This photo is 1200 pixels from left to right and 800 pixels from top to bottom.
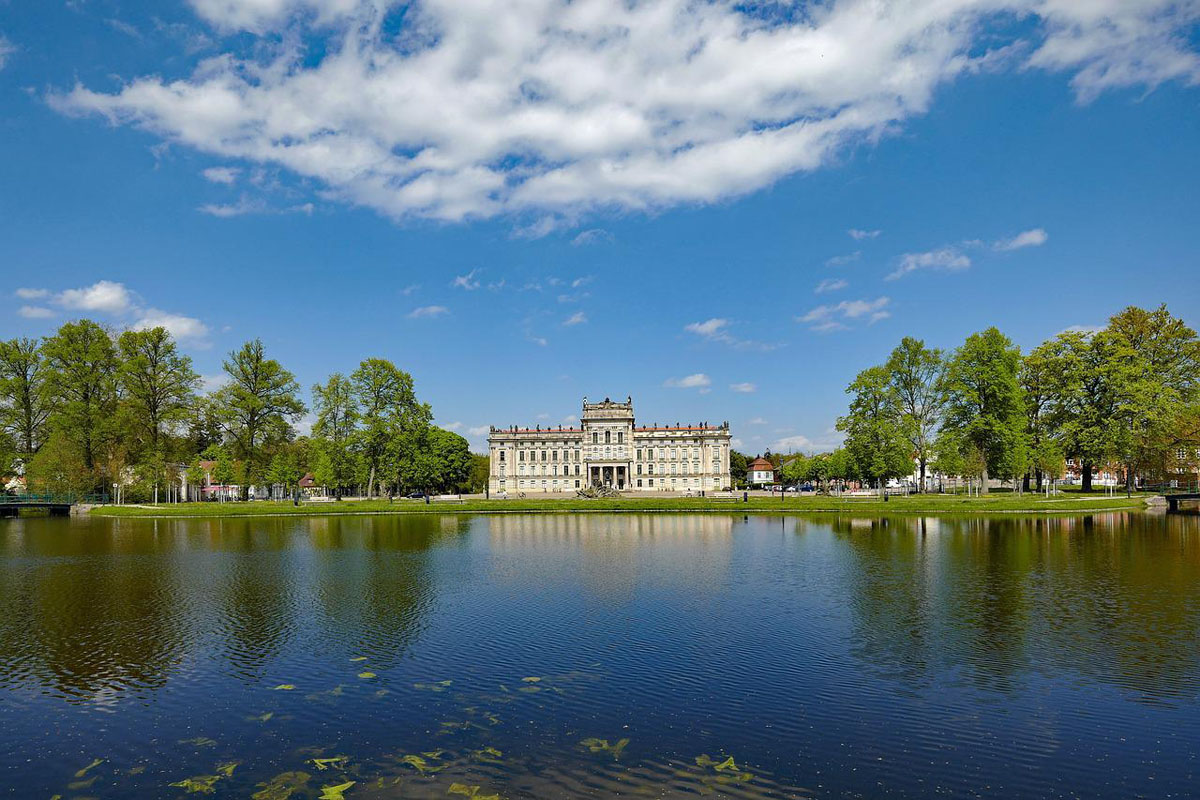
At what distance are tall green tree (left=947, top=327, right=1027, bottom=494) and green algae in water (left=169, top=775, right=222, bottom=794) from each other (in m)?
72.6

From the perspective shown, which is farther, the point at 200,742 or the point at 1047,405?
the point at 1047,405

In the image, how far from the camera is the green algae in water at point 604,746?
11.8m

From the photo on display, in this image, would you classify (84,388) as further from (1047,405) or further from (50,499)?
(1047,405)

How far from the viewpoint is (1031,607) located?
73.3ft

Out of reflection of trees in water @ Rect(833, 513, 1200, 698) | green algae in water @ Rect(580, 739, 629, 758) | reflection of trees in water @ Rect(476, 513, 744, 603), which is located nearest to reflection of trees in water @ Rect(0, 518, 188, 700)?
green algae in water @ Rect(580, 739, 629, 758)

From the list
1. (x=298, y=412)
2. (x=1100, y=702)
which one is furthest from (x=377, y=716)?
(x=298, y=412)

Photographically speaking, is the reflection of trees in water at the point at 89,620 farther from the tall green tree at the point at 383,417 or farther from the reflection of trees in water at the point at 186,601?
the tall green tree at the point at 383,417

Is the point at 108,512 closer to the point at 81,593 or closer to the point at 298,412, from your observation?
the point at 298,412

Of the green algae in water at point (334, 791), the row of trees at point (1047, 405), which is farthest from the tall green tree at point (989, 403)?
the green algae in water at point (334, 791)

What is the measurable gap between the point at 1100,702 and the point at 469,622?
622 inches

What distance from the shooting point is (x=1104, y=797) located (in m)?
10.0

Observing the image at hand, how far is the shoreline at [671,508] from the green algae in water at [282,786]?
60271 mm

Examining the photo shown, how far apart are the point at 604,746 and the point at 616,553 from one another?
25.4m

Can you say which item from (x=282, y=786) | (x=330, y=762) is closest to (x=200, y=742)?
(x=330, y=762)
